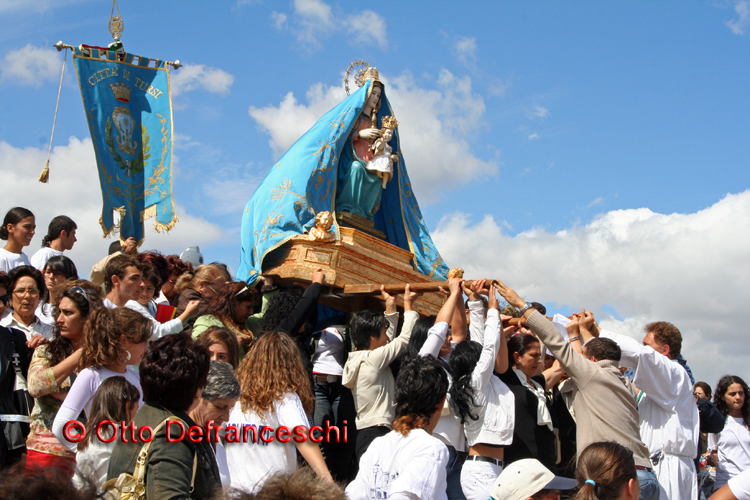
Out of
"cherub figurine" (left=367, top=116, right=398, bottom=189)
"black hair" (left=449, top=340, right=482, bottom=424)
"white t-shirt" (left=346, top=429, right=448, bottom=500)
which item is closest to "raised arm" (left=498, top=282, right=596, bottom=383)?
"black hair" (left=449, top=340, right=482, bottom=424)

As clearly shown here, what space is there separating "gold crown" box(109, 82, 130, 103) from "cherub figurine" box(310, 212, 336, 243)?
2.31 metres

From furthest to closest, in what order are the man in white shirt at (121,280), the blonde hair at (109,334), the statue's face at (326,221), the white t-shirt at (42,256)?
the statue's face at (326,221)
the white t-shirt at (42,256)
the man in white shirt at (121,280)
the blonde hair at (109,334)

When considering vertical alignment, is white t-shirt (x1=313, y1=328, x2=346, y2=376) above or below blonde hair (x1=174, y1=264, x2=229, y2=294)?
below

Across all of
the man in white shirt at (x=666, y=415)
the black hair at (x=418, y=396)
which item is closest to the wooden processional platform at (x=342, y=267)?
the man in white shirt at (x=666, y=415)

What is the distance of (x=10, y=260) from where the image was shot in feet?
20.0

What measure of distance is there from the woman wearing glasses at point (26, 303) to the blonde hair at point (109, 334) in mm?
1196

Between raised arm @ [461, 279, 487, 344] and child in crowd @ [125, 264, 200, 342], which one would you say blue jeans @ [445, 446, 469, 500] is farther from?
child in crowd @ [125, 264, 200, 342]

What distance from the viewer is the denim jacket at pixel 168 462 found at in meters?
2.33

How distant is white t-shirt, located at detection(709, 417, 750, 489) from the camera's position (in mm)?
5652

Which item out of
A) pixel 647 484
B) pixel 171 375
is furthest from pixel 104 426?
pixel 647 484

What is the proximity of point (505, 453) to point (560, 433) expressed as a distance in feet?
3.05

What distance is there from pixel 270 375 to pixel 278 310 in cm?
195

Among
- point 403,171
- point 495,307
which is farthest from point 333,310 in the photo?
point 495,307

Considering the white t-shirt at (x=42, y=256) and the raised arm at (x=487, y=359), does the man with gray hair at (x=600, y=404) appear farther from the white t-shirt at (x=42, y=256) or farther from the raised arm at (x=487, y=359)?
the white t-shirt at (x=42, y=256)
